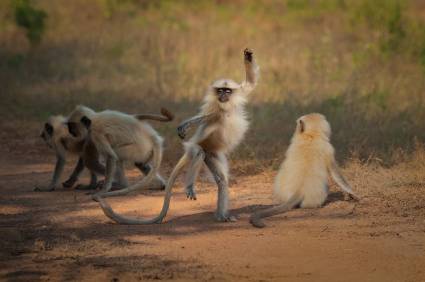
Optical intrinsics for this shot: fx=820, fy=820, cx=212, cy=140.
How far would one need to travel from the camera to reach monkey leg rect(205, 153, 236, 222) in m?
7.09

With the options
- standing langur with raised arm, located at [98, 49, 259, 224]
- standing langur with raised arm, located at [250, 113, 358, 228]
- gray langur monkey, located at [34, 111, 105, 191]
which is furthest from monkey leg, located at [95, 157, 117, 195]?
standing langur with raised arm, located at [250, 113, 358, 228]

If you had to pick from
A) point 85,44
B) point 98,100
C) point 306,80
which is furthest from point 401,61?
Result: point 85,44

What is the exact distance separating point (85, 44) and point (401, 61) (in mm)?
6589

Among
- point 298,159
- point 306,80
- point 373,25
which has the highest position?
point 373,25

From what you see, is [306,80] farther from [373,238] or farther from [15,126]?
[373,238]

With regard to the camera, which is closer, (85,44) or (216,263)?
(216,263)

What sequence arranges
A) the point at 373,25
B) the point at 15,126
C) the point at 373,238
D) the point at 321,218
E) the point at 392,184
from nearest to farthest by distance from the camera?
the point at 373,238
the point at 321,218
the point at 392,184
the point at 15,126
the point at 373,25

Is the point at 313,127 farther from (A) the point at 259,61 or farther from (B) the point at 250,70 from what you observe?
(A) the point at 259,61

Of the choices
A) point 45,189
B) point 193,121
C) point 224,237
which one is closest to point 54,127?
point 45,189

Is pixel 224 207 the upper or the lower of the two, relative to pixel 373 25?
lower

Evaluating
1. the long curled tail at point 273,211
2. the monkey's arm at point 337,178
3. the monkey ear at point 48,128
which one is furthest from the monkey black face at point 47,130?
the monkey's arm at point 337,178

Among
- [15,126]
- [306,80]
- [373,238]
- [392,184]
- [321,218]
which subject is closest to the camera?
[373,238]

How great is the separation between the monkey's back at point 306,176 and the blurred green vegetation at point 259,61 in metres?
1.69

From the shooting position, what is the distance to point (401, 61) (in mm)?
14461
